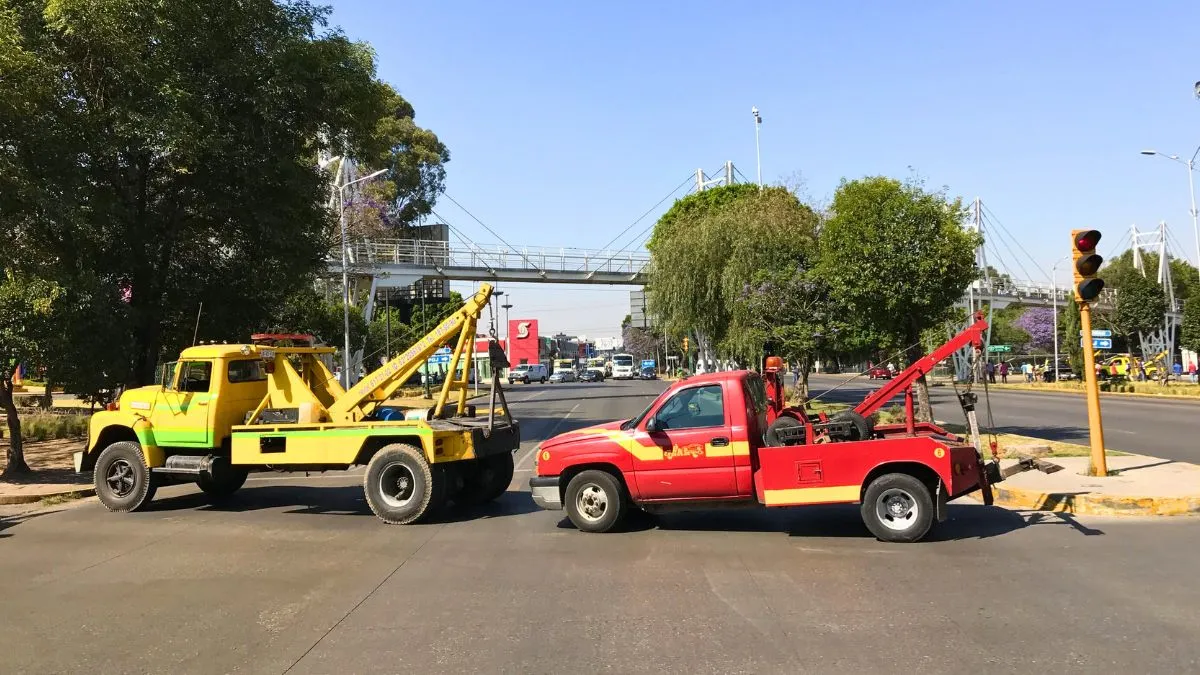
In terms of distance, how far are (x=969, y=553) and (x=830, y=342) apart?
1546 centimetres

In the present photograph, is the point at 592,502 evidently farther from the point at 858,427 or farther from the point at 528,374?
the point at 528,374

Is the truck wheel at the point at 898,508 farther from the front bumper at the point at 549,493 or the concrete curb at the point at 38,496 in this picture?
the concrete curb at the point at 38,496

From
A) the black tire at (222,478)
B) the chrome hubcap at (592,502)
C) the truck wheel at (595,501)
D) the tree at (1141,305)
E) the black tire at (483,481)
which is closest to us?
the truck wheel at (595,501)

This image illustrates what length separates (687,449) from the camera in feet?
28.8

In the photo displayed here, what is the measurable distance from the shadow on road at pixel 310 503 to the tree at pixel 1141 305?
4827cm

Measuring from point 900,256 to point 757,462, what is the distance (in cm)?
893

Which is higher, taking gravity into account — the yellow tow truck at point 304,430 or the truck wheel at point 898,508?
the yellow tow truck at point 304,430

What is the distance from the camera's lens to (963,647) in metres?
5.13

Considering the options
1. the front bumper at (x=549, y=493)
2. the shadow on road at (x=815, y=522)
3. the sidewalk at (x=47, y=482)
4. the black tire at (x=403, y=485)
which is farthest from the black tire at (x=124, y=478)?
the shadow on road at (x=815, y=522)

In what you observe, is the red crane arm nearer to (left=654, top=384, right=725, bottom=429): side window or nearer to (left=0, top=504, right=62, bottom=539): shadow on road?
(left=654, top=384, right=725, bottom=429): side window

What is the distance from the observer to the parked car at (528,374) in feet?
267

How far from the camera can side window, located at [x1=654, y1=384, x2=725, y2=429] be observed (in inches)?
350

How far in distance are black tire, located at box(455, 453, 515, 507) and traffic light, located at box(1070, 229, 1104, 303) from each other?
829 centimetres

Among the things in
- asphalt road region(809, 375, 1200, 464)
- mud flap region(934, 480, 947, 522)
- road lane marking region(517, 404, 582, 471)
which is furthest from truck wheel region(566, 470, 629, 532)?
asphalt road region(809, 375, 1200, 464)
